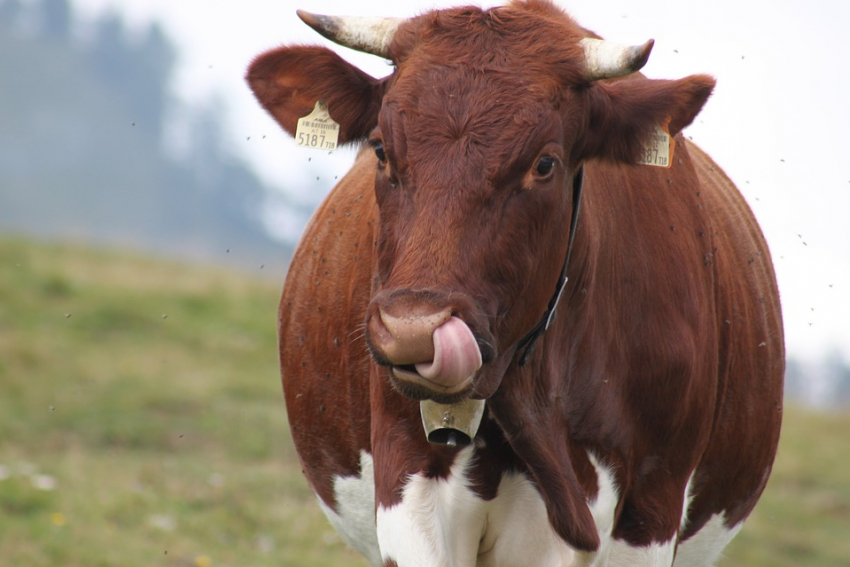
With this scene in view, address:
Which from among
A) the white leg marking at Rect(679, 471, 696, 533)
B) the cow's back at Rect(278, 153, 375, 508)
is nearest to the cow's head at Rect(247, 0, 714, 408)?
the cow's back at Rect(278, 153, 375, 508)

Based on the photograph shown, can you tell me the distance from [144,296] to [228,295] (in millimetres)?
1220

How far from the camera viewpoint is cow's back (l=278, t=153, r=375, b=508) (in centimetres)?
440

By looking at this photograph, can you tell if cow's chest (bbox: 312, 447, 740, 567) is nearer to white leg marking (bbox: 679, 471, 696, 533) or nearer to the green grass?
white leg marking (bbox: 679, 471, 696, 533)

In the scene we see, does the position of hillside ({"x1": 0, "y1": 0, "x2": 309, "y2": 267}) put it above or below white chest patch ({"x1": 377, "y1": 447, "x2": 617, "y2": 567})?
below

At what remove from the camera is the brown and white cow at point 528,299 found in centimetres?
305

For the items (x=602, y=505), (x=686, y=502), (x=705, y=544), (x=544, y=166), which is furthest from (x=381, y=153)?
(x=705, y=544)

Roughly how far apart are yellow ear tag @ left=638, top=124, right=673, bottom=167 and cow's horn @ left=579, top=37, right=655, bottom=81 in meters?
0.29

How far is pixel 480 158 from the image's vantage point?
306 centimetres

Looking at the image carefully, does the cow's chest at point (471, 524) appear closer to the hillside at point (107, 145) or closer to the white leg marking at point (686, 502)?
the white leg marking at point (686, 502)

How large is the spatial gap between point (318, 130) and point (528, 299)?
1.01 metres

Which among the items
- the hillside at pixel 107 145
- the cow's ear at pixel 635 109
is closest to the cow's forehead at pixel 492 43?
the cow's ear at pixel 635 109

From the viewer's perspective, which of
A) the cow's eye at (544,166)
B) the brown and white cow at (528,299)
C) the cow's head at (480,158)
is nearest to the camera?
the cow's head at (480,158)

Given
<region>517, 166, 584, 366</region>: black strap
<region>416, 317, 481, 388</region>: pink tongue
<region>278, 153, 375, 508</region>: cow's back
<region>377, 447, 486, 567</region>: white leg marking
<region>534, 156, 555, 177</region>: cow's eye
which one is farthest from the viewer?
<region>278, 153, 375, 508</region>: cow's back

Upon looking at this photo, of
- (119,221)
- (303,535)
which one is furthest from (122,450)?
(119,221)
